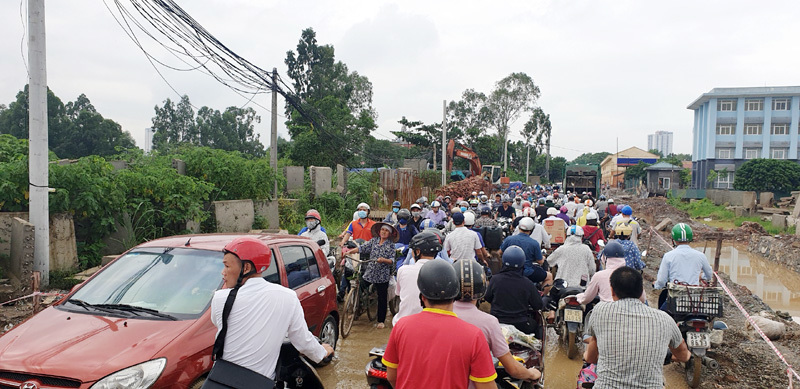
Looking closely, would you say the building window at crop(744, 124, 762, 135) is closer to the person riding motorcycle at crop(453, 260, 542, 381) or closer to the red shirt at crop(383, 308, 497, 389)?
the person riding motorcycle at crop(453, 260, 542, 381)

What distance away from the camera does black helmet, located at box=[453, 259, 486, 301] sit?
311 centimetres

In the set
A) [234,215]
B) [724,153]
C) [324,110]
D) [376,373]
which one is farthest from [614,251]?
[724,153]

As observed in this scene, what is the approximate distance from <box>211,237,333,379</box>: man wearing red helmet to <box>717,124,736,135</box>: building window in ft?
199

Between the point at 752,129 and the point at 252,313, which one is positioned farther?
the point at 752,129

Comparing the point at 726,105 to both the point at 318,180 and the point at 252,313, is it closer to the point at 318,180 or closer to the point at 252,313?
the point at 318,180

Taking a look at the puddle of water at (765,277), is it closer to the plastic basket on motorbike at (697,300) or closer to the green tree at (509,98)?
the plastic basket on motorbike at (697,300)

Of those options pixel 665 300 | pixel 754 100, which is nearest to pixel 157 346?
pixel 665 300

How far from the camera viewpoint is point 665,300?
6.20 m

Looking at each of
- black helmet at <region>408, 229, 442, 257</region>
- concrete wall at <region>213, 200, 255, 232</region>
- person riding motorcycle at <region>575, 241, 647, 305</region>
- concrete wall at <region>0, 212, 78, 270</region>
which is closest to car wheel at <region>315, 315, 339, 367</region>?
black helmet at <region>408, 229, 442, 257</region>

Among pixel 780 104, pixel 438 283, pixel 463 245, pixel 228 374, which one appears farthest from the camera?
pixel 780 104

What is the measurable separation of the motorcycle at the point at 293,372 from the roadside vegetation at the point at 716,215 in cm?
2587

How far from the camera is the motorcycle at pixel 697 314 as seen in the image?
548 centimetres

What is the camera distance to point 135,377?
3.30m

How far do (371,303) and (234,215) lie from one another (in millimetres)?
5419
